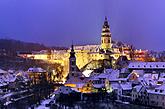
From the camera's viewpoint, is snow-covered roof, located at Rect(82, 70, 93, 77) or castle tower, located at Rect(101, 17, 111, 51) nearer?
snow-covered roof, located at Rect(82, 70, 93, 77)

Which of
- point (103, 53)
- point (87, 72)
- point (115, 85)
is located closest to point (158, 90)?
point (115, 85)

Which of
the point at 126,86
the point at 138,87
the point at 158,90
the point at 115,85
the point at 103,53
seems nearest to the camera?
the point at 158,90

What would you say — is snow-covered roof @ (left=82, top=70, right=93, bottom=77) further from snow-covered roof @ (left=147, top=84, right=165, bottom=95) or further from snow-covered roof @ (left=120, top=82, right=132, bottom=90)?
snow-covered roof @ (left=147, top=84, right=165, bottom=95)

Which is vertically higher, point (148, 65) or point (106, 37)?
point (106, 37)

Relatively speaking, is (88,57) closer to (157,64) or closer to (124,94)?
(157,64)

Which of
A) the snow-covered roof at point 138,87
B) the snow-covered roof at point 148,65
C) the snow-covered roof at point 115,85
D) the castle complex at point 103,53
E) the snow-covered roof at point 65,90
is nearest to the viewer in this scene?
the snow-covered roof at point 138,87

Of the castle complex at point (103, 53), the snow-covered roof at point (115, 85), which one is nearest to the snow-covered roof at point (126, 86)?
the snow-covered roof at point (115, 85)

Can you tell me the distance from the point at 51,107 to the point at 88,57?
24.3 metres

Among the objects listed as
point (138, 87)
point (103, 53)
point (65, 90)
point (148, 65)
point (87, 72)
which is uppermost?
point (103, 53)

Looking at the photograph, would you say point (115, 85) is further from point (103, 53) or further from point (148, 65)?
point (103, 53)

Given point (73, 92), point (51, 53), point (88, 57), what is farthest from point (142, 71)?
point (51, 53)

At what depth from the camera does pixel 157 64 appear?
2767 cm

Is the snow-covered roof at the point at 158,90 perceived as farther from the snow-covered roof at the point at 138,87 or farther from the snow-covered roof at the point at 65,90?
the snow-covered roof at the point at 65,90

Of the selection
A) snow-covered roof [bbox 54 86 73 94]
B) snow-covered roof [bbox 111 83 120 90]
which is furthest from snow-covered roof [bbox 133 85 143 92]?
snow-covered roof [bbox 54 86 73 94]
